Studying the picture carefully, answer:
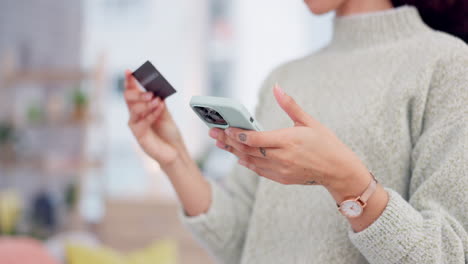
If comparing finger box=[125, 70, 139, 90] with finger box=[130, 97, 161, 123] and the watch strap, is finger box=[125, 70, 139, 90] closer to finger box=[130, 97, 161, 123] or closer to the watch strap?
finger box=[130, 97, 161, 123]

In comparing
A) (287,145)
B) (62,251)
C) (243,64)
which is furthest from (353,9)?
(243,64)

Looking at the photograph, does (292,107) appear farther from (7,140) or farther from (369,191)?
(7,140)

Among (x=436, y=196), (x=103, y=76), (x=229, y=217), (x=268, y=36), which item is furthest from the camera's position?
(x=268, y=36)

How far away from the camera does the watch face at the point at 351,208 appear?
1.99 ft

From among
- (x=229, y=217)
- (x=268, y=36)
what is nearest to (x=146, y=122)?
(x=229, y=217)

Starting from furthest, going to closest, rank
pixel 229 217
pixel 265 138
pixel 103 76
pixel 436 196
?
pixel 103 76 → pixel 229 217 → pixel 436 196 → pixel 265 138

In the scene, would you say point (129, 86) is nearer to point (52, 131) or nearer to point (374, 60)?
point (374, 60)

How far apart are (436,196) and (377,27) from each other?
334 mm

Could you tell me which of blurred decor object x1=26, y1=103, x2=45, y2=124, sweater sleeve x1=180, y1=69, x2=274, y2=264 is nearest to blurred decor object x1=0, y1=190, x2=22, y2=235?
blurred decor object x1=26, y1=103, x2=45, y2=124

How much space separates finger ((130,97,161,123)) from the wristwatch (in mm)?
401

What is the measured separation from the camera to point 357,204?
0.61 metres

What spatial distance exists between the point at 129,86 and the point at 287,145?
45 cm

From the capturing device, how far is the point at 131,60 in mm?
4051

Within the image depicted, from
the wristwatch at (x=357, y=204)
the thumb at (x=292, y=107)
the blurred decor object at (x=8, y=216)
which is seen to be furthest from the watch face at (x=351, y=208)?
the blurred decor object at (x=8, y=216)
